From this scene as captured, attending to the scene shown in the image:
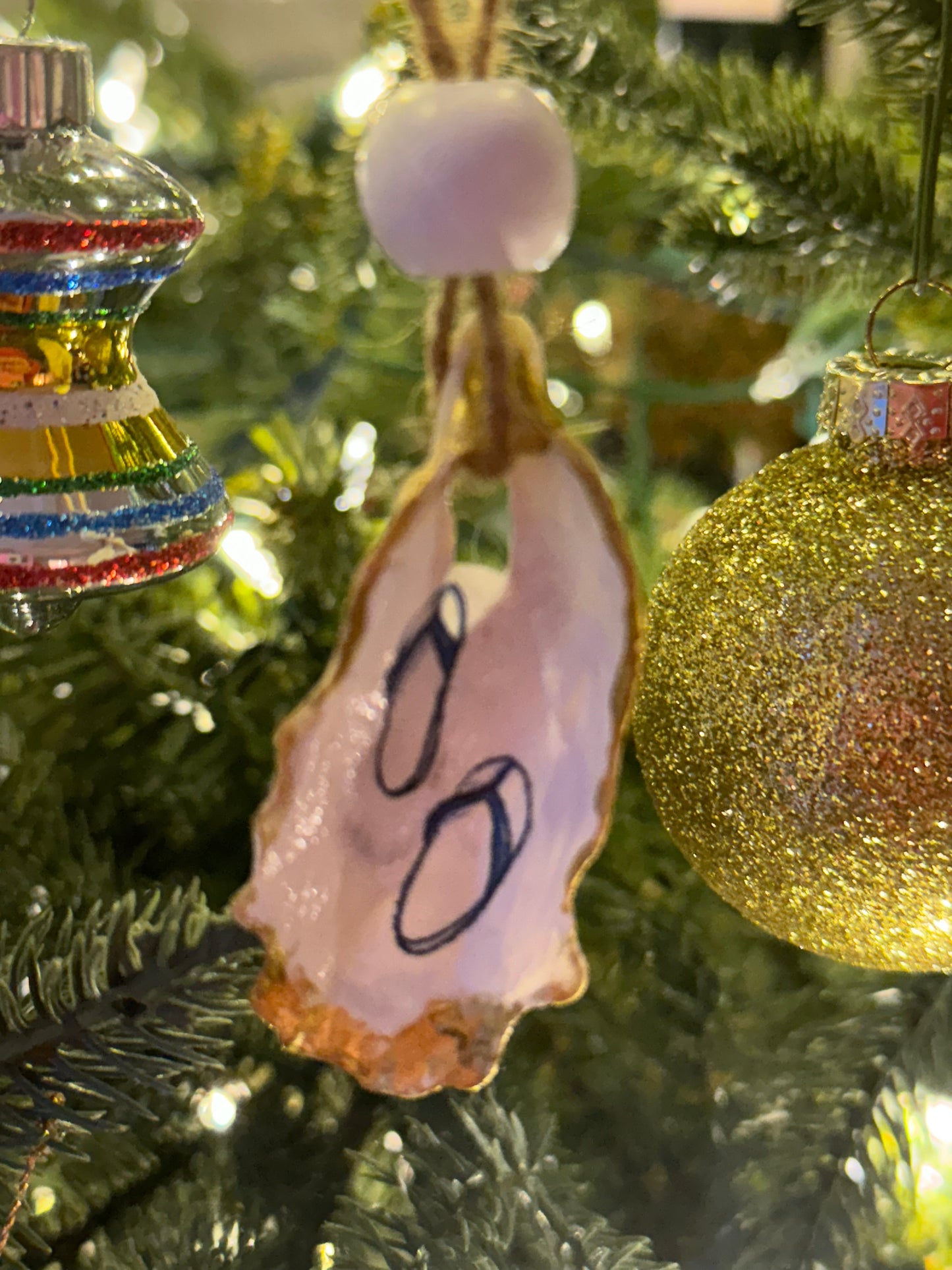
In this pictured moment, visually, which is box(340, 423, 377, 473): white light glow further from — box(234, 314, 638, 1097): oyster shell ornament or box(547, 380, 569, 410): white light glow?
box(234, 314, 638, 1097): oyster shell ornament

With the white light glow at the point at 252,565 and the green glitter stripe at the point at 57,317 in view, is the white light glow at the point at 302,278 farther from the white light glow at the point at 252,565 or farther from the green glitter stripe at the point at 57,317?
the green glitter stripe at the point at 57,317

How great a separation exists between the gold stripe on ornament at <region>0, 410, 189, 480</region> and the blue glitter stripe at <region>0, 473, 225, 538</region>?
0.04 feet

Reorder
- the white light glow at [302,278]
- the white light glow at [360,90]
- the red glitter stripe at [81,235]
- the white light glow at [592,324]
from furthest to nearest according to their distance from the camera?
the white light glow at [592,324] < the white light glow at [302,278] < the white light glow at [360,90] < the red glitter stripe at [81,235]

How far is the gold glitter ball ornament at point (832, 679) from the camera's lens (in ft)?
1.07

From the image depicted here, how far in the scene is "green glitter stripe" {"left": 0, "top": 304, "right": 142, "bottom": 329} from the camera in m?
0.32

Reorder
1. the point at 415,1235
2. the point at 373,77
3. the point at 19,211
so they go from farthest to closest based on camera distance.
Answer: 1. the point at 373,77
2. the point at 415,1235
3. the point at 19,211

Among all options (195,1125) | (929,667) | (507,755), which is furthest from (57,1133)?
(929,667)

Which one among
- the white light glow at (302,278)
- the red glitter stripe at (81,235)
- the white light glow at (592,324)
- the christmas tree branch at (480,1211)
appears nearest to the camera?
the red glitter stripe at (81,235)

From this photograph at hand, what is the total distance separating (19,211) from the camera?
0.30 metres

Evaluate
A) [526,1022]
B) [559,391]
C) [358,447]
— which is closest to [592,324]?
[559,391]

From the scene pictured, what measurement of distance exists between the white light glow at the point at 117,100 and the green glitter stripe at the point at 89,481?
851mm

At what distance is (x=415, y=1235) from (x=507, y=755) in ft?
0.59

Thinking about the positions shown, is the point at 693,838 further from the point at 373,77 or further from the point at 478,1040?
the point at 373,77

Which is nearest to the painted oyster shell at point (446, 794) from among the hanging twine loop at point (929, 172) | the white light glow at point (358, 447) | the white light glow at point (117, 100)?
the hanging twine loop at point (929, 172)
